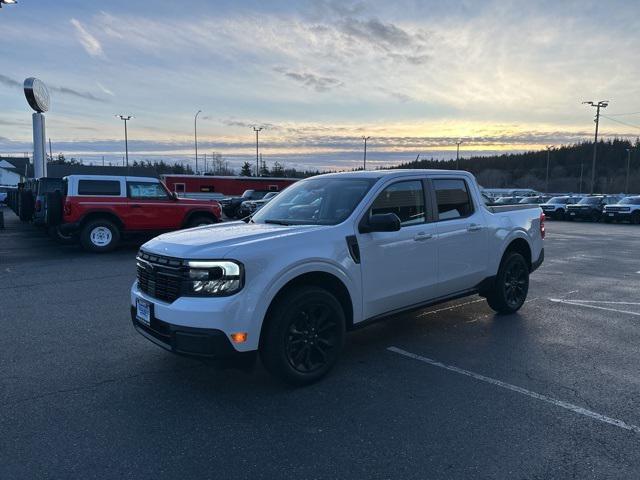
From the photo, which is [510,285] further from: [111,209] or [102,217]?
[102,217]

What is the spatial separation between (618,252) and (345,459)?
13.8 m

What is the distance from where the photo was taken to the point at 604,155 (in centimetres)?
14650

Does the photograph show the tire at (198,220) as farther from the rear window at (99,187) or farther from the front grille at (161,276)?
the front grille at (161,276)

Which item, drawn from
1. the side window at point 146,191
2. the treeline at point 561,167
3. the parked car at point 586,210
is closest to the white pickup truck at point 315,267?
the side window at point 146,191

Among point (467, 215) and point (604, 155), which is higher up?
point (604, 155)

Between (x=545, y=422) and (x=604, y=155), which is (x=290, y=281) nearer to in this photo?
(x=545, y=422)

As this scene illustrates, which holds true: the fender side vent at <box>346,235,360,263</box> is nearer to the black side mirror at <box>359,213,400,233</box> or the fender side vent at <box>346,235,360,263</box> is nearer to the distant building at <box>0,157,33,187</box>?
the black side mirror at <box>359,213,400,233</box>

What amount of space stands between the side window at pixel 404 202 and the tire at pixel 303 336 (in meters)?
1.12

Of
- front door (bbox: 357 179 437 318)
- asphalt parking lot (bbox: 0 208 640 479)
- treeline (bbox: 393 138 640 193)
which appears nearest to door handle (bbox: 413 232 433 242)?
front door (bbox: 357 179 437 318)

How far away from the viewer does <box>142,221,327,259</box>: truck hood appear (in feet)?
12.7

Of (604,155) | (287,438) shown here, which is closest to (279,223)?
(287,438)

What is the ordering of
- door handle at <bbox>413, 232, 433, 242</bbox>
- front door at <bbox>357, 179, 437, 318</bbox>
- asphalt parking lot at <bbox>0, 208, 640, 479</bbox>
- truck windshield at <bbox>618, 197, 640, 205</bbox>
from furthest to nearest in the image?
truck windshield at <bbox>618, 197, 640, 205</bbox> < door handle at <bbox>413, 232, 433, 242</bbox> < front door at <bbox>357, 179, 437, 318</bbox> < asphalt parking lot at <bbox>0, 208, 640, 479</bbox>

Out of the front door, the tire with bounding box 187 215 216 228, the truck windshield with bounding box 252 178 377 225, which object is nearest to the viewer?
the front door

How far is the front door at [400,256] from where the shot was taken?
4.65 metres
